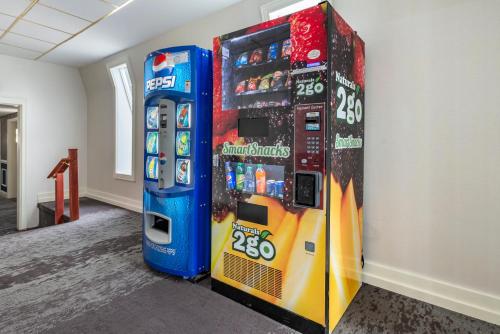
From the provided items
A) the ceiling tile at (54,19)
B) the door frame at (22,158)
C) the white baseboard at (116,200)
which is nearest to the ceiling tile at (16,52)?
the door frame at (22,158)

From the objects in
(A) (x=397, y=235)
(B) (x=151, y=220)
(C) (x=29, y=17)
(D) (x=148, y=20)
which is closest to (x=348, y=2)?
(A) (x=397, y=235)

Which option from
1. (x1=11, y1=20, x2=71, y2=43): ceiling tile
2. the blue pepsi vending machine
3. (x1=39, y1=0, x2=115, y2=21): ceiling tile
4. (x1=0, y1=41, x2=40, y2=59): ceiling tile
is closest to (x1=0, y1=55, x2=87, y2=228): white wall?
(x1=0, y1=41, x2=40, y2=59): ceiling tile

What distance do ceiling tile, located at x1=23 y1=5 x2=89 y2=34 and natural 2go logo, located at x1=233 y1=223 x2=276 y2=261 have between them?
3.40 metres

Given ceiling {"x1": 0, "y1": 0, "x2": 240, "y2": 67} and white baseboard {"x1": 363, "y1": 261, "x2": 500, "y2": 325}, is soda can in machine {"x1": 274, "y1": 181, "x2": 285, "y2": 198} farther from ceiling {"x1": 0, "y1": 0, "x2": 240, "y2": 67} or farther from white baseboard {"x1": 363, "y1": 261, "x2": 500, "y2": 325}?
ceiling {"x1": 0, "y1": 0, "x2": 240, "y2": 67}

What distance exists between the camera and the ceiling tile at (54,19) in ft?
11.1

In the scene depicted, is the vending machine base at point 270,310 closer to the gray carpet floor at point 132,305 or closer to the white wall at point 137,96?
the gray carpet floor at point 132,305

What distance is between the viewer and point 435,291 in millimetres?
2193

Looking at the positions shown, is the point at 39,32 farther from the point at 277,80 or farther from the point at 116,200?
the point at 277,80

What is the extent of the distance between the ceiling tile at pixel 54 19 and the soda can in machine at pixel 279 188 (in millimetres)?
3446

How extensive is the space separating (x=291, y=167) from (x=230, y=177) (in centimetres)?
55

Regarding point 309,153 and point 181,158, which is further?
point 181,158

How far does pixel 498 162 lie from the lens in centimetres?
195

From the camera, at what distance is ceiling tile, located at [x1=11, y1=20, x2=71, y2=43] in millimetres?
3791

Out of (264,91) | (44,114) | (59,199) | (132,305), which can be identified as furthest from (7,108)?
(264,91)
